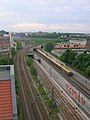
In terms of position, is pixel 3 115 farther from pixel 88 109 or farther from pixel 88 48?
pixel 88 48

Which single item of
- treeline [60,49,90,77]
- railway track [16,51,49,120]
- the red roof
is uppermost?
the red roof

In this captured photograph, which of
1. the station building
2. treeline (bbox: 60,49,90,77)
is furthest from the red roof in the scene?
treeline (bbox: 60,49,90,77)

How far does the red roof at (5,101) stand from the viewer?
13461 millimetres

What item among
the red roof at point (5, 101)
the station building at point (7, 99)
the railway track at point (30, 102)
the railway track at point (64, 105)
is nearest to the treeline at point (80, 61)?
the railway track at point (64, 105)

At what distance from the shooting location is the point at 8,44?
2662 inches

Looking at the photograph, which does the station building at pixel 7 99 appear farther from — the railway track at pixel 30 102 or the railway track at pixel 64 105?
the railway track at pixel 64 105

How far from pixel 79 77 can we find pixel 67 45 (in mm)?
36817

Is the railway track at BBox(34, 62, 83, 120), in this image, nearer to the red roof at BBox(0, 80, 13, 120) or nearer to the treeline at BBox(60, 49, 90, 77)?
the treeline at BBox(60, 49, 90, 77)

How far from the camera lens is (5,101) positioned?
1412 centimetres

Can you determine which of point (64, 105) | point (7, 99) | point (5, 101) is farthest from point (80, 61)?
point (5, 101)

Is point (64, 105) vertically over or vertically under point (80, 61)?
under

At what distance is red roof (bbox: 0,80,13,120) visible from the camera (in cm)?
1346

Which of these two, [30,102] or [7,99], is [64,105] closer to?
[30,102]

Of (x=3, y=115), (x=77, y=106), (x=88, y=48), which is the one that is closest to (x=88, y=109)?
(x=77, y=106)
